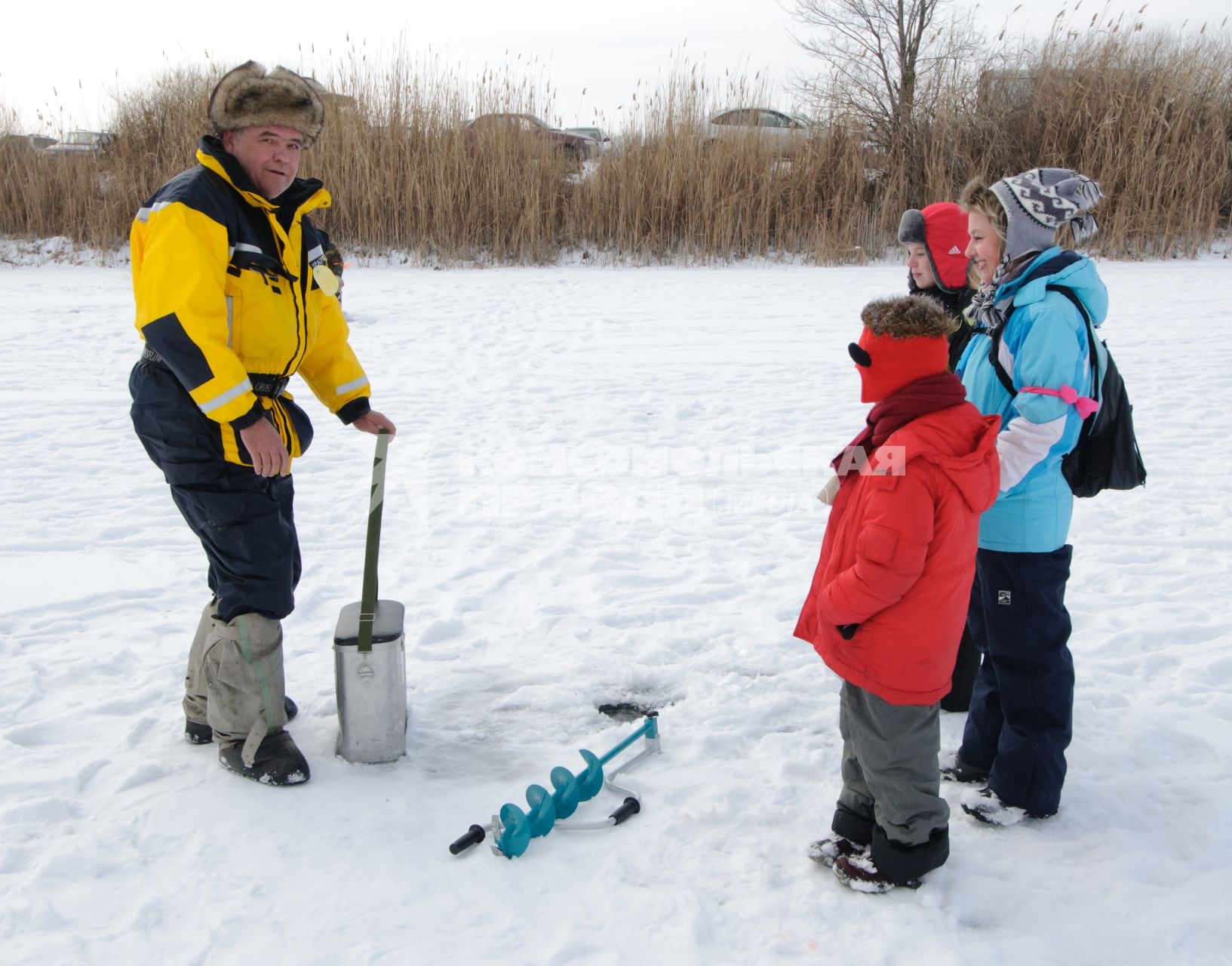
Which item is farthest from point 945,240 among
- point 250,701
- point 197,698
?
point 197,698

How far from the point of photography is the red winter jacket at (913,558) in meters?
1.83

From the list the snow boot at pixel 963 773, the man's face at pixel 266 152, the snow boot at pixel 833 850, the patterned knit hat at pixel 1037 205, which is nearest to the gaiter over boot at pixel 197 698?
the man's face at pixel 266 152

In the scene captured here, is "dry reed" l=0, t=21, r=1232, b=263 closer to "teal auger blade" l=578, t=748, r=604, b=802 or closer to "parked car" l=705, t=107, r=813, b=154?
"parked car" l=705, t=107, r=813, b=154

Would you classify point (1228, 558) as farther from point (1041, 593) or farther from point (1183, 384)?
point (1183, 384)

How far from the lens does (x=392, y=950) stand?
182 cm

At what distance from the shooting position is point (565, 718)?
2.69 metres

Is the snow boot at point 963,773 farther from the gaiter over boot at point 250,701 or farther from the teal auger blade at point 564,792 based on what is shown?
the gaiter over boot at point 250,701

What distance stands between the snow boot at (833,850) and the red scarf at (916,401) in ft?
2.82

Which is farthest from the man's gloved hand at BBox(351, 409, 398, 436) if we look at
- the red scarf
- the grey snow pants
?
the grey snow pants

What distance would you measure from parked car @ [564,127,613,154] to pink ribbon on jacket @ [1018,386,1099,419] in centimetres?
1134

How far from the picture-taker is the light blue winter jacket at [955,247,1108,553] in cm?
204

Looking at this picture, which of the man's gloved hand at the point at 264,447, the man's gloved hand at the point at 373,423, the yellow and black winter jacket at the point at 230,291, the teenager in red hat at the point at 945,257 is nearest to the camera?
the yellow and black winter jacket at the point at 230,291

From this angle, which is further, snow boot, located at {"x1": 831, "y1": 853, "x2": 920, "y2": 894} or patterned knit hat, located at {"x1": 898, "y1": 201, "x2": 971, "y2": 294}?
patterned knit hat, located at {"x1": 898, "y1": 201, "x2": 971, "y2": 294}

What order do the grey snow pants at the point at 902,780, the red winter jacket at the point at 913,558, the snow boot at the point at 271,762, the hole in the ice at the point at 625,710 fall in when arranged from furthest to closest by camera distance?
the hole in the ice at the point at 625,710, the snow boot at the point at 271,762, the grey snow pants at the point at 902,780, the red winter jacket at the point at 913,558
